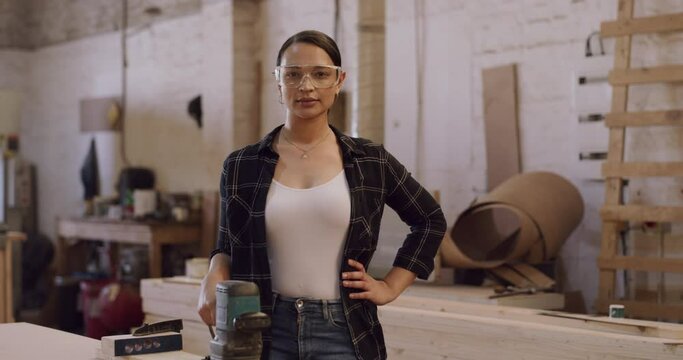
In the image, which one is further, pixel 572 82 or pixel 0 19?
pixel 0 19

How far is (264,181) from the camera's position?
2115mm

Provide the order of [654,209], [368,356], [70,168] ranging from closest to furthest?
1. [368,356]
2. [654,209]
3. [70,168]

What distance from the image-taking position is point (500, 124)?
18.2 ft

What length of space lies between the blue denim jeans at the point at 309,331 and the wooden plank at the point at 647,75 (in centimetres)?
313

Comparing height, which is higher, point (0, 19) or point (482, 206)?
point (0, 19)

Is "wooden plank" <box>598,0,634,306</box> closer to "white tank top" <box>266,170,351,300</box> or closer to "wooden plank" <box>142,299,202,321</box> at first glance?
"wooden plank" <box>142,299,202,321</box>

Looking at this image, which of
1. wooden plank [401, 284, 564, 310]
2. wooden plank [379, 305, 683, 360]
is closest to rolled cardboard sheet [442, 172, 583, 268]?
wooden plank [401, 284, 564, 310]

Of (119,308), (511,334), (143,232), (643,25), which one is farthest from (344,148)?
(143,232)

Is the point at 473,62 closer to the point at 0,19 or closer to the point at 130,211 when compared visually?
A: the point at 130,211

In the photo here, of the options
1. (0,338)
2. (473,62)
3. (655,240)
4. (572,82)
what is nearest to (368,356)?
(0,338)

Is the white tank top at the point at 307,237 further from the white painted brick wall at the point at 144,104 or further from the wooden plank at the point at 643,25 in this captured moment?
the white painted brick wall at the point at 144,104

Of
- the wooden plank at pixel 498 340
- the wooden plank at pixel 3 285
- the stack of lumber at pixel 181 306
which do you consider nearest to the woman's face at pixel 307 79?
the wooden plank at pixel 498 340

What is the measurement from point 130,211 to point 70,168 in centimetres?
209

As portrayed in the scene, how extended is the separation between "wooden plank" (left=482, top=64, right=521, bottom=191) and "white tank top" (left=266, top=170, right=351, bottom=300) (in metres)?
3.55
